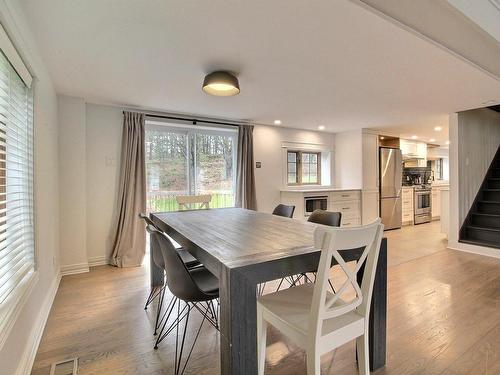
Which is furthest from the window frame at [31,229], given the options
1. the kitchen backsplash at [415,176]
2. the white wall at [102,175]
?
the kitchen backsplash at [415,176]

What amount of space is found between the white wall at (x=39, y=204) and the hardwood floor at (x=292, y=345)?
0.17 metres

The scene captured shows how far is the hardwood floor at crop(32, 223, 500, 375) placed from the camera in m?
1.60

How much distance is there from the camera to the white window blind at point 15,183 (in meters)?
1.42

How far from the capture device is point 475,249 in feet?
13.0

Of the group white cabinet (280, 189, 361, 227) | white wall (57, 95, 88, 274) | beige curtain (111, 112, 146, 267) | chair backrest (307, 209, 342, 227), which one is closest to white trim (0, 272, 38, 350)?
white wall (57, 95, 88, 274)

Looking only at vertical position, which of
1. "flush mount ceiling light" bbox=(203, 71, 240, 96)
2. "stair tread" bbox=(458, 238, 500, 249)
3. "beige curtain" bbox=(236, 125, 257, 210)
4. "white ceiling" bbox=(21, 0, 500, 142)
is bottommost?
"stair tread" bbox=(458, 238, 500, 249)

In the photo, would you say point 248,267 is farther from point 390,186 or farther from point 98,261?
point 390,186

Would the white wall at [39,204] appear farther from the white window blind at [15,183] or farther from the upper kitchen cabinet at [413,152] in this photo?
the upper kitchen cabinet at [413,152]

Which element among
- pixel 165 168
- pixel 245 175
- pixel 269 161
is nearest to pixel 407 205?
pixel 269 161

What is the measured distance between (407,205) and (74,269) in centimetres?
680

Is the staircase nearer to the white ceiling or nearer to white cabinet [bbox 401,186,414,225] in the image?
white cabinet [bbox 401,186,414,225]

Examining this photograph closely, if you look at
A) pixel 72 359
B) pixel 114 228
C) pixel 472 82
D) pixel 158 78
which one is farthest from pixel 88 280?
pixel 472 82

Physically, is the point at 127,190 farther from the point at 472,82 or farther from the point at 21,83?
the point at 472,82

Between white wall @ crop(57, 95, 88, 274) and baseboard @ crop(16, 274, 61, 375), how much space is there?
74 centimetres
